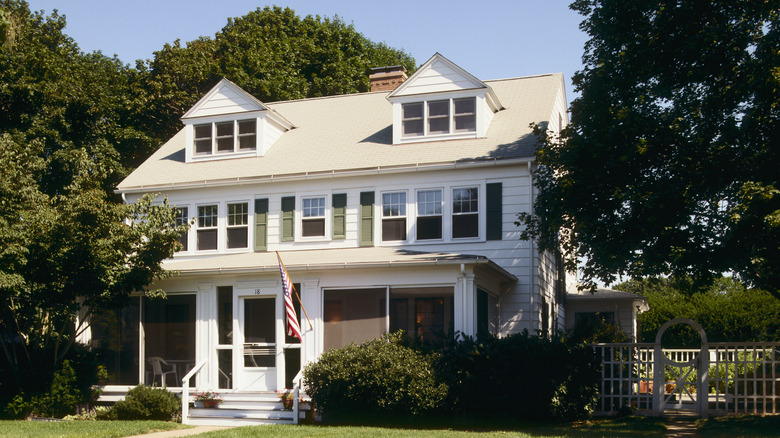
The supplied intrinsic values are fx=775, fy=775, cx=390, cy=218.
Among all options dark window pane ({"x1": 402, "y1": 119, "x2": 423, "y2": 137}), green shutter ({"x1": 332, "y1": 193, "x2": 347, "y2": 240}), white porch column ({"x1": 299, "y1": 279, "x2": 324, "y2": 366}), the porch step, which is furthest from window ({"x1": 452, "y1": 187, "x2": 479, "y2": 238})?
the porch step

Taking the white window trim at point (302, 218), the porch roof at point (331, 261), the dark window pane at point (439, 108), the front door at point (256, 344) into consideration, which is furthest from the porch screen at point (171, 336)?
the dark window pane at point (439, 108)

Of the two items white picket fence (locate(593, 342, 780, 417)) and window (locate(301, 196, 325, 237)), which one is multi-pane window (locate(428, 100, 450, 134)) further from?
white picket fence (locate(593, 342, 780, 417))

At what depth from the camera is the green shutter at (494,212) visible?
19.2 metres

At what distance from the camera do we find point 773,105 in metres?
13.2

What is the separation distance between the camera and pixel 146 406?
1731 cm

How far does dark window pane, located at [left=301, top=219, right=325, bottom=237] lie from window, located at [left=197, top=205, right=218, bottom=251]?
2681 mm

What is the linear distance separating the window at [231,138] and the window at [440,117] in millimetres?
4722

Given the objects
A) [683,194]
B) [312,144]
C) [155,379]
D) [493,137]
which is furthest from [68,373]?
[683,194]

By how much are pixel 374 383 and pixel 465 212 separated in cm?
604

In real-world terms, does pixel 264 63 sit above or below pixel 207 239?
above

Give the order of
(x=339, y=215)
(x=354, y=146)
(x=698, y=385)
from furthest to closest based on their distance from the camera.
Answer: (x=354, y=146) < (x=339, y=215) < (x=698, y=385)

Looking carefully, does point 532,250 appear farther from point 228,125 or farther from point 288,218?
point 228,125

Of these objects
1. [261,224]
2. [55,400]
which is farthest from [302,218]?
[55,400]

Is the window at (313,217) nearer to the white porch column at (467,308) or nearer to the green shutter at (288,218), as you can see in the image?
the green shutter at (288,218)
